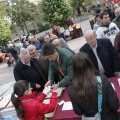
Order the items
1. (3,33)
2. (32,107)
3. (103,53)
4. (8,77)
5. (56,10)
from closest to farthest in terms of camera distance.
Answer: (32,107)
(103,53)
(8,77)
(56,10)
(3,33)

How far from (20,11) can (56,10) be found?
13.4 meters

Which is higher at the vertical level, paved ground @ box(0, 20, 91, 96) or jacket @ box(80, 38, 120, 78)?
jacket @ box(80, 38, 120, 78)

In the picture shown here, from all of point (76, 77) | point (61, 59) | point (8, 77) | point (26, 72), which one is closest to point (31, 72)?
point (26, 72)

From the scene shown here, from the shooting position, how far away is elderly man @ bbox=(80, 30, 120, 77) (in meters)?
3.72

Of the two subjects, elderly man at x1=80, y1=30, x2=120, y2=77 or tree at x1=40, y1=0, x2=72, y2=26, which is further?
tree at x1=40, y1=0, x2=72, y2=26

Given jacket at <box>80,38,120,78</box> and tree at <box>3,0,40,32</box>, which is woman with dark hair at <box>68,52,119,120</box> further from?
tree at <box>3,0,40,32</box>

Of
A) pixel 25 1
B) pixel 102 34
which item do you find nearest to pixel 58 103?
pixel 102 34

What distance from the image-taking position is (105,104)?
2.25m

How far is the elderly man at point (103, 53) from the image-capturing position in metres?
3.72

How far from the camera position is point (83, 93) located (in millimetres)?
2143

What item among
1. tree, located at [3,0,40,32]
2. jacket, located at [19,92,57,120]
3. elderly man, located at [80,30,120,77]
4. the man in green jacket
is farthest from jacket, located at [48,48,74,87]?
tree, located at [3,0,40,32]

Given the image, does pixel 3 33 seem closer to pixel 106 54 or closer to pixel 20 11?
pixel 20 11

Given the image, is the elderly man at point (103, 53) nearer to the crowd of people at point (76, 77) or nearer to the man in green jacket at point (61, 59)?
the crowd of people at point (76, 77)

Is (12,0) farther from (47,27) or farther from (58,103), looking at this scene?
(58,103)
